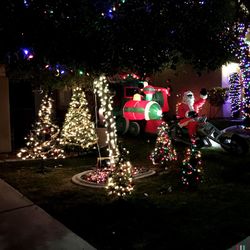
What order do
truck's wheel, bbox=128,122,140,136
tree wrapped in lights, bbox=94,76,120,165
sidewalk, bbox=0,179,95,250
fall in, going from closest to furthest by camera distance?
sidewalk, bbox=0,179,95,250, tree wrapped in lights, bbox=94,76,120,165, truck's wheel, bbox=128,122,140,136

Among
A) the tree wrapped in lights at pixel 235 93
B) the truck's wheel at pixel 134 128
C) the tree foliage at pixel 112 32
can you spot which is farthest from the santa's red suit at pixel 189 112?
the tree wrapped in lights at pixel 235 93

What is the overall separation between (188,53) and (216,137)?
602 centimetres

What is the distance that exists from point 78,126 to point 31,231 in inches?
264

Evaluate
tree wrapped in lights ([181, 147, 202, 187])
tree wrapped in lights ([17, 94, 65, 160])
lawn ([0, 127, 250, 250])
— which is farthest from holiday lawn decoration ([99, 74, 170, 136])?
tree wrapped in lights ([181, 147, 202, 187])

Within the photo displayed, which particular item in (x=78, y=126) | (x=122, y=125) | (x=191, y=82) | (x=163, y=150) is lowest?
(x=163, y=150)

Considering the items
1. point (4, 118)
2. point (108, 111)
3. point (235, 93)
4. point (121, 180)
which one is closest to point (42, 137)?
point (108, 111)

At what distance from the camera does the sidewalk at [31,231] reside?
16.6 ft

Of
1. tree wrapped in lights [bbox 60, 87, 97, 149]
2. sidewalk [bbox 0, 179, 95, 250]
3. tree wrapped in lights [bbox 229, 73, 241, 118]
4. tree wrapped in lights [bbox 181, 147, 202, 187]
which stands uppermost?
tree wrapped in lights [bbox 229, 73, 241, 118]

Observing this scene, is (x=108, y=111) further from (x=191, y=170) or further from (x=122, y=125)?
(x=122, y=125)

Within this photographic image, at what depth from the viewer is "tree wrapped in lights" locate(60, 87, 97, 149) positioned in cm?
1215

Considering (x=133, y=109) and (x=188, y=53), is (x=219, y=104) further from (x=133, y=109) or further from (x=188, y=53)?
(x=188, y=53)

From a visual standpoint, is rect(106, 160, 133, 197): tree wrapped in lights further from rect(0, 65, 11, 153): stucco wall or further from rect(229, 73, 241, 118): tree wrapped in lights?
rect(229, 73, 241, 118): tree wrapped in lights

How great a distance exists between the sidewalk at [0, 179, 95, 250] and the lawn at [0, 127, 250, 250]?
0.18 metres

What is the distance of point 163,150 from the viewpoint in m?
9.88
